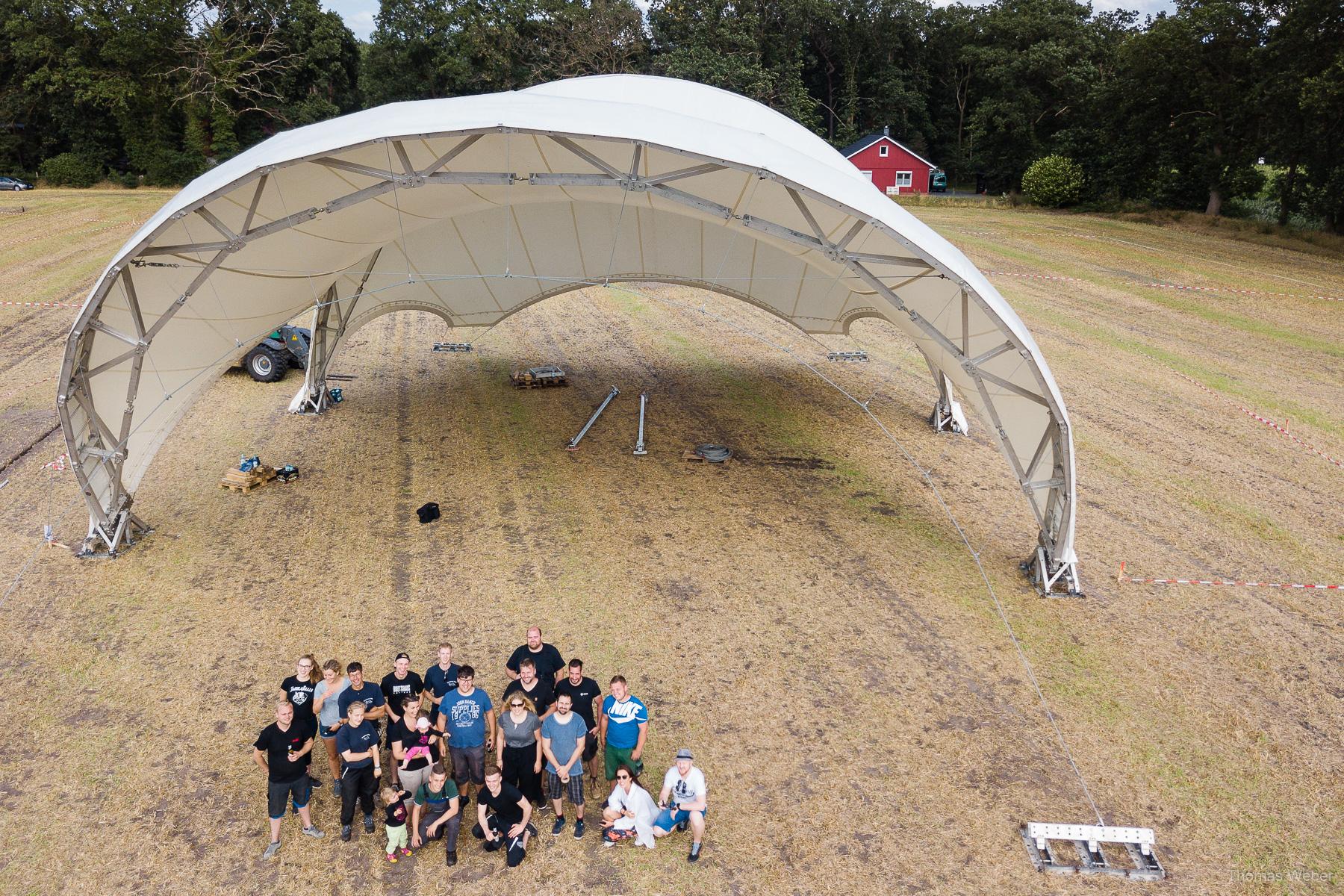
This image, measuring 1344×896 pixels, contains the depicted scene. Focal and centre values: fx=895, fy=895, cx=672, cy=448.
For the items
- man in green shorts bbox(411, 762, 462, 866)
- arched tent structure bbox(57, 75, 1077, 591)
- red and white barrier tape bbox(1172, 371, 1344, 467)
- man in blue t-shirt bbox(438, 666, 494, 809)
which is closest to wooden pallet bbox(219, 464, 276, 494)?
arched tent structure bbox(57, 75, 1077, 591)

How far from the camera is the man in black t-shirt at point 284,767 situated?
745 centimetres

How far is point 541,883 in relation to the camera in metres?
7.17

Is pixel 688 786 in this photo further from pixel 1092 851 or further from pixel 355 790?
pixel 1092 851

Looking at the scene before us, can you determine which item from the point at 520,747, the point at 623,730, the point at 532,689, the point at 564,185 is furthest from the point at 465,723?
the point at 564,185

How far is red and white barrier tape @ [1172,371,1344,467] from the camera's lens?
1689 centimetres

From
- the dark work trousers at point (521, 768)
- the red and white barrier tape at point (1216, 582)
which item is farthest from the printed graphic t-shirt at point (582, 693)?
the red and white barrier tape at point (1216, 582)

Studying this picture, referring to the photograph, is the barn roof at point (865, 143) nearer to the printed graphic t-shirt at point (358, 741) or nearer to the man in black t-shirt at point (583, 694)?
the man in black t-shirt at point (583, 694)

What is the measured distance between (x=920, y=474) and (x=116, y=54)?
5488 cm

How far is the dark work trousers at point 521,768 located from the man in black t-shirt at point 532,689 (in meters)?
0.39

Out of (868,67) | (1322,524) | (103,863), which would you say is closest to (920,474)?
(1322,524)

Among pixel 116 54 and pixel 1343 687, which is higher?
pixel 116 54

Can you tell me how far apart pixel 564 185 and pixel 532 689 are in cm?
686

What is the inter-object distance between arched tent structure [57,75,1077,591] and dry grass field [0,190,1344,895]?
1.80 m

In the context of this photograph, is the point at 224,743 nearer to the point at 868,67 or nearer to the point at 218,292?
the point at 218,292
